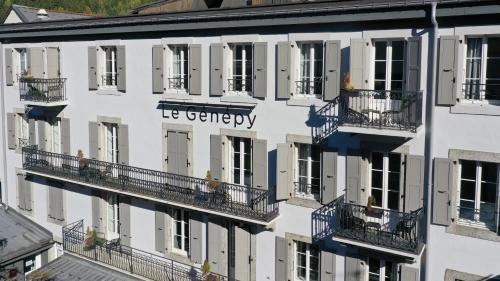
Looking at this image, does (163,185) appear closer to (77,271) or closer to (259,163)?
(259,163)

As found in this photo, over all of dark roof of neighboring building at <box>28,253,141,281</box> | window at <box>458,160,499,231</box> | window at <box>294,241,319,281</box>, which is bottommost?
dark roof of neighboring building at <box>28,253,141,281</box>

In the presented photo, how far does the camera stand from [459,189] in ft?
48.5

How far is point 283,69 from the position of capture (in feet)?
56.6

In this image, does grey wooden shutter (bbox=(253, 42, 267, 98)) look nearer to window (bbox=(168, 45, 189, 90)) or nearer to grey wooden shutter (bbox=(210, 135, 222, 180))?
grey wooden shutter (bbox=(210, 135, 222, 180))

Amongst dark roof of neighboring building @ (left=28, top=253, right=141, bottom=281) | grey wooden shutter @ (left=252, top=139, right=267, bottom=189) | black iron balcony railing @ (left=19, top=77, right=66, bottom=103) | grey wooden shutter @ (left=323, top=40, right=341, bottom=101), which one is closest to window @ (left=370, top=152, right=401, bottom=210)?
grey wooden shutter @ (left=323, top=40, right=341, bottom=101)

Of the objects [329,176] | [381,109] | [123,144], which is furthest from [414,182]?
[123,144]

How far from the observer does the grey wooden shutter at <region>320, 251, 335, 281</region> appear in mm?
17062

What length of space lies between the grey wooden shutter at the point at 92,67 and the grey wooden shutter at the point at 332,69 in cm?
1037

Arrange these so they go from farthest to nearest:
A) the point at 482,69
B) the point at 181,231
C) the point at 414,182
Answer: the point at 181,231 < the point at 414,182 < the point at 482,69

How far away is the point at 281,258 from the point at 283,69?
583cm

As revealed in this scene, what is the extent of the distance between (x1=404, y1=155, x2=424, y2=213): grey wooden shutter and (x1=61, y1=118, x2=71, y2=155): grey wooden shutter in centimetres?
1487

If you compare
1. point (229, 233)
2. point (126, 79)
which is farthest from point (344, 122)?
point (126, 79)

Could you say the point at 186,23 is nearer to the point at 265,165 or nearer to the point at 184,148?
the point at 184,148

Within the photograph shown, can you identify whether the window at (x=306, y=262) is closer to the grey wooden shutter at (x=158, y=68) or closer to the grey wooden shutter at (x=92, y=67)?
the grey wooden shutter at (x=158, y=68)
